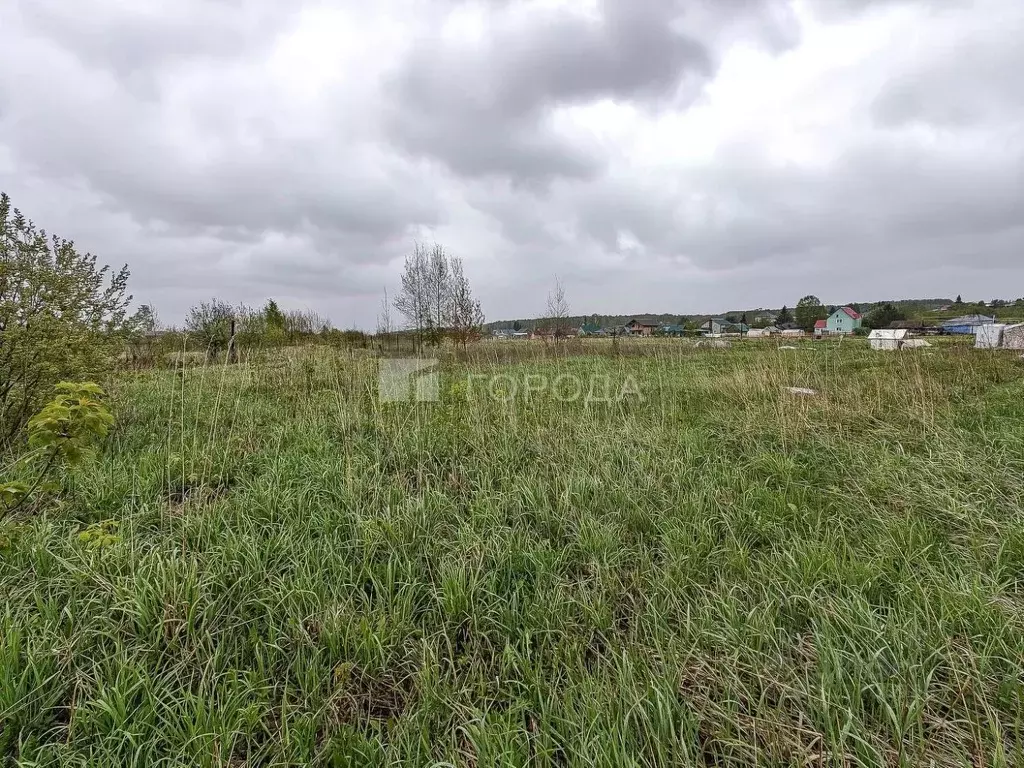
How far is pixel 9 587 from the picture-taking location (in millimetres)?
2053

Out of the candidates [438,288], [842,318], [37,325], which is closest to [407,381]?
[37,325]

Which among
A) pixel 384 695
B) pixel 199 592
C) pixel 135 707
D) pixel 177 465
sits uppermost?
pixel 177 465

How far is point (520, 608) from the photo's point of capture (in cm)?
214

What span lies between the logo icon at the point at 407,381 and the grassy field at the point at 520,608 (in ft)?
4.86

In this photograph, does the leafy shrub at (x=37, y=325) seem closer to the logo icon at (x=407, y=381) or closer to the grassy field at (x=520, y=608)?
the grassy field at (x=520, y=608)

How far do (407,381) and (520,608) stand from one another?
14.5 ft

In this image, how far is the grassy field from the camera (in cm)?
144

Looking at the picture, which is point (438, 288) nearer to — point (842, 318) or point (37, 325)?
point (37, 325)

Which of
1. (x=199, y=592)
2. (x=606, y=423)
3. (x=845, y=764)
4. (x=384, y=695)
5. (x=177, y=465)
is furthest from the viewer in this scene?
(x=606, y=423)

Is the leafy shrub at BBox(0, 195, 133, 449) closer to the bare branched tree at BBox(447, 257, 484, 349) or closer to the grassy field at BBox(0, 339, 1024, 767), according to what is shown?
the grassy field at BBox(0, 339, 1024, 767)

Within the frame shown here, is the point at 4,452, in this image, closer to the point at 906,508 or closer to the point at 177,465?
the point at 177,465

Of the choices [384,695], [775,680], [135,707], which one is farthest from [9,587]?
[775,680]

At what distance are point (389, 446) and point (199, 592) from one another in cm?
207

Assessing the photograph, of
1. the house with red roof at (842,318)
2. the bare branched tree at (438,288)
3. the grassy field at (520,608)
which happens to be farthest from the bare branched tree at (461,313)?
the house with red roof at (842,318)
